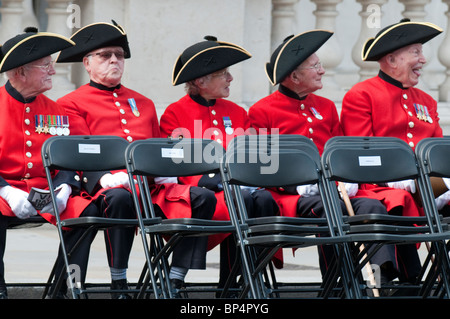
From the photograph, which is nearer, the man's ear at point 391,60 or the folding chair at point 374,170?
the folding chair at point 374,170

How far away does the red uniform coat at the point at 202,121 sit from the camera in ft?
26.9

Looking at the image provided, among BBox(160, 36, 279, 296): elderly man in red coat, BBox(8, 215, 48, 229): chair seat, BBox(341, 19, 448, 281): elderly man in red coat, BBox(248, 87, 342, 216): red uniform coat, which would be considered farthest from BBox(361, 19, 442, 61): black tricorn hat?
BBox(8, 215, 48, 229): chair seat

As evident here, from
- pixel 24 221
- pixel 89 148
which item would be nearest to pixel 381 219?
pixel 89 148

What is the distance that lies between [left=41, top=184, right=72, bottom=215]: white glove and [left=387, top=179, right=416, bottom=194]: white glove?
194cm

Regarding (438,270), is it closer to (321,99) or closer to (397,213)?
(397,213)

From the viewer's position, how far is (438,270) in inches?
279

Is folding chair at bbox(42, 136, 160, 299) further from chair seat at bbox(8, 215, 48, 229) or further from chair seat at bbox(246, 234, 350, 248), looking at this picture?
chair seat at bbox(246, 234, 350, 248)

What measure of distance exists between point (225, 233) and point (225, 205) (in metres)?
0.28

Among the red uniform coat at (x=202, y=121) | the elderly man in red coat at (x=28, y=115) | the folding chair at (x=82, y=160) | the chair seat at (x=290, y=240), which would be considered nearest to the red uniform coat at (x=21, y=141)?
the elderly man in red coat at (x=28, y=115)

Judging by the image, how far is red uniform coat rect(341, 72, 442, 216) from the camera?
838 centimetres

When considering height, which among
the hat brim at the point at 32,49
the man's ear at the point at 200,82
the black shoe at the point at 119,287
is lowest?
the black shoe at the point at 119,287

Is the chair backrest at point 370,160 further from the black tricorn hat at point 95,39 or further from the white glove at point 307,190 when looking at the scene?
the black tricorn hat at point 95,39

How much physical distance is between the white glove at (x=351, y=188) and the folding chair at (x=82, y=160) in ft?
4.15
